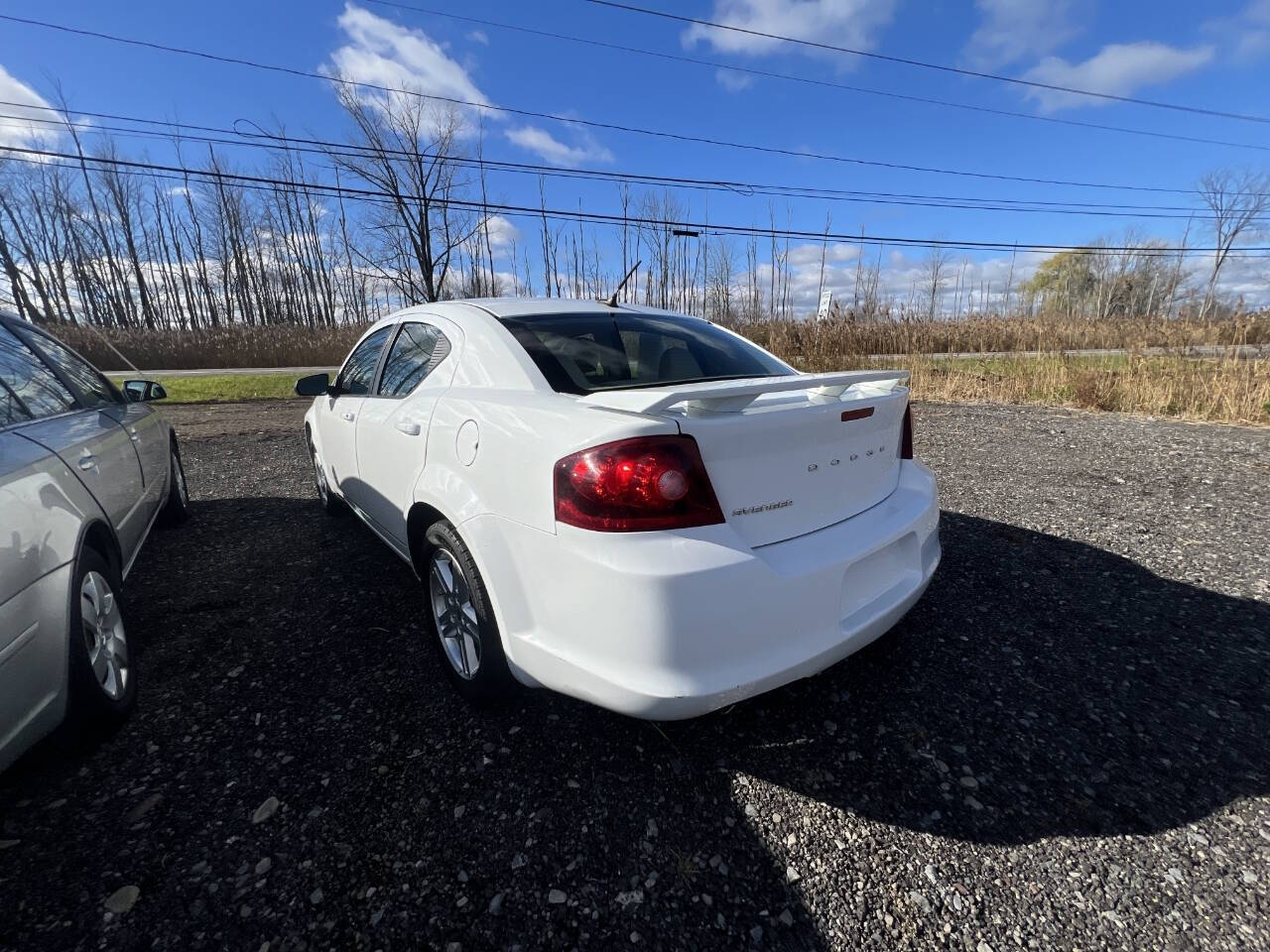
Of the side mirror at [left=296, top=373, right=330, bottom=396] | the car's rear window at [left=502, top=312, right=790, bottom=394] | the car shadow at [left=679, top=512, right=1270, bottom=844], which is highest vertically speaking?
the car's rear window at [left=502, top=312, right=790, bottom=394]

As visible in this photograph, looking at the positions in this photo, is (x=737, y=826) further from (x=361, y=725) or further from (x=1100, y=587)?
(x=1100, y=587)

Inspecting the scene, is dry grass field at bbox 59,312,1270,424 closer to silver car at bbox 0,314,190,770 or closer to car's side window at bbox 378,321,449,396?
car's side window at bbox 378,321,449,396

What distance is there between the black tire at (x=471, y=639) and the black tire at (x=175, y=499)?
3.06 metres

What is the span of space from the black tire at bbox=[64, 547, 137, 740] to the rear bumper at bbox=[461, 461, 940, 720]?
1.36m

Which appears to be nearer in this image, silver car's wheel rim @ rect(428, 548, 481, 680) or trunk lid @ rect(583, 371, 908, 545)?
trunk lid @ rect(583, 371, 908, 545)

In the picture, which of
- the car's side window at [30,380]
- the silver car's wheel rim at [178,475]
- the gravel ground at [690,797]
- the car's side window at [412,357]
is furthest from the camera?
the silver car's wheel rim at [178,475]

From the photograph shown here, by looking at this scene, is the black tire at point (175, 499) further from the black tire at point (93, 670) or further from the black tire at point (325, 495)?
the black tire at point (93, 670)

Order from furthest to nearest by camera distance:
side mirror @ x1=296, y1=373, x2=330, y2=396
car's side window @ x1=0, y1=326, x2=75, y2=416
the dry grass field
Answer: the dry grass field
side mirror @ x1=296, y1=373, x2=330, y2=396
car's side window @ x1=0, y1=326, x2=75, y2=416

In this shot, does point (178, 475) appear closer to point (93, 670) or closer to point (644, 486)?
point (93, 670)

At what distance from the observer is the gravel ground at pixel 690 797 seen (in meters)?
1.36

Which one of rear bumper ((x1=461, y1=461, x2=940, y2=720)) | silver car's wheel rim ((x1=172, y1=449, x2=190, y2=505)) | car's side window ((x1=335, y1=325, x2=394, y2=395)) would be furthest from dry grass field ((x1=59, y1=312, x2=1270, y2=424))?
silver car's wheel rim ((x1=172, y1=449, x2=190, y2=505))

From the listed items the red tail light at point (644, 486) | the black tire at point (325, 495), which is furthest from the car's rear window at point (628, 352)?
the black tire at point (325, 495)

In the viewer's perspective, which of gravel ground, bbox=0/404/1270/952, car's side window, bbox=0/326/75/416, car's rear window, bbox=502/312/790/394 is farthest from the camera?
car's side window, bbox=0/326/75/416

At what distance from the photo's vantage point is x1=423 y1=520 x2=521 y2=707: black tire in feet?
6.21
